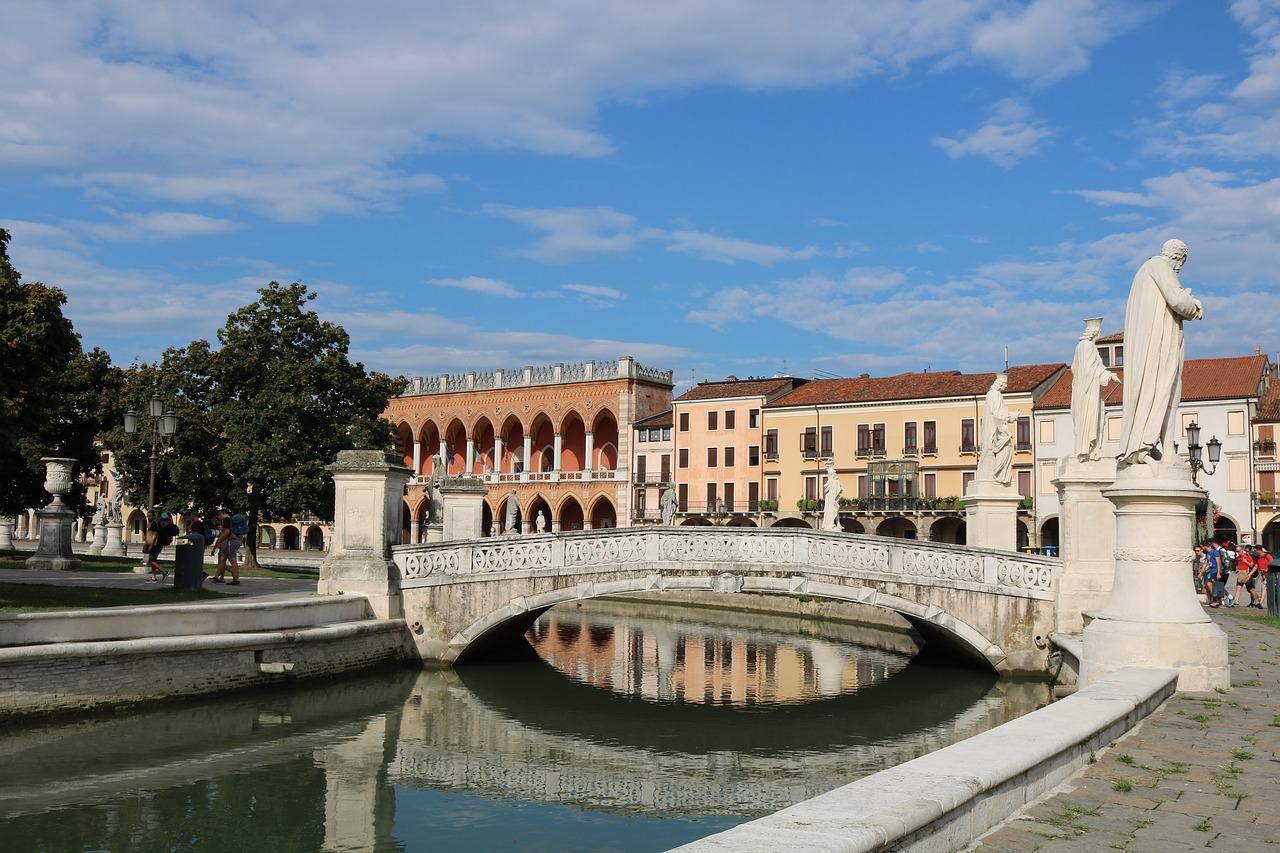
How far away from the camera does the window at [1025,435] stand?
54.1 m

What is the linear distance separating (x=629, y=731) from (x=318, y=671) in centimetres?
480

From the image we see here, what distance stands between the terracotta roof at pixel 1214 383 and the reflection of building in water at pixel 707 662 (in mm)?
29390

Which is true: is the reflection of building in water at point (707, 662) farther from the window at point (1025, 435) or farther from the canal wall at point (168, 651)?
the window at point (1025, 435)

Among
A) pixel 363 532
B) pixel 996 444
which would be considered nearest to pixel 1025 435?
pixel 996 444

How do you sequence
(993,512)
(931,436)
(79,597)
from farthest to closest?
(931,436)
(993,512)
(79,597)

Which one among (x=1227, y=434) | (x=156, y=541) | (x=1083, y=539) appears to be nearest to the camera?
(x=1083, y=539)

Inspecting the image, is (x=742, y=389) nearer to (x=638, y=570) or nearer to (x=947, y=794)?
(x=638, y=570)

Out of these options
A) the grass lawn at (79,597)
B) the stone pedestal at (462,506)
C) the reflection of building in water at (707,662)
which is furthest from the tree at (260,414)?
the grass lawn at (79,597)

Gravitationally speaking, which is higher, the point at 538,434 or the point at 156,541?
the point at 538,434

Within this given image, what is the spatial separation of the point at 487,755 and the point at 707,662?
34.2 ft

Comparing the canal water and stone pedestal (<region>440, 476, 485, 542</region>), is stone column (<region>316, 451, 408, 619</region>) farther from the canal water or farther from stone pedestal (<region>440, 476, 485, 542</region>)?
stone pedestal (<region>440, 476, 485, 542</region>)

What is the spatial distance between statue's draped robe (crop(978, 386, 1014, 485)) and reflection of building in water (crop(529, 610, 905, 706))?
4.34 metres

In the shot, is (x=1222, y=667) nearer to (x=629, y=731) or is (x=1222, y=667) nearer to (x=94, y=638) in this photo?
(x=629, y=731)

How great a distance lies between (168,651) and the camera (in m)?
14.6
